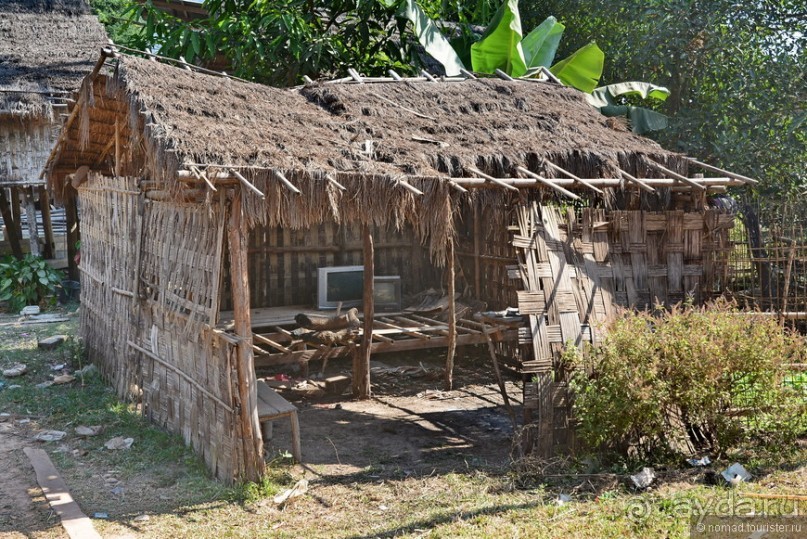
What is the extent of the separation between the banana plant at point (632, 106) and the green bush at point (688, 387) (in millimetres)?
5169

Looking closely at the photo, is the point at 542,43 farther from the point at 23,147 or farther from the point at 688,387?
the point at 23,147

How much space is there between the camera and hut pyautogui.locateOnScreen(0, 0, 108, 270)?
13883 millimetres

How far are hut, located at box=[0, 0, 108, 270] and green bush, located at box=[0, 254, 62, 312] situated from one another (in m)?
0.58

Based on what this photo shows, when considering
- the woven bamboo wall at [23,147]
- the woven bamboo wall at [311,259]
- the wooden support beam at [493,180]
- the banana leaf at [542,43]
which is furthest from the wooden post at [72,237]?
the wooden support beam at [493,180]

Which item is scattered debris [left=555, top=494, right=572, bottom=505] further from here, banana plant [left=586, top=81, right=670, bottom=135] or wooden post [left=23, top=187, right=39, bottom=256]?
wooden post [left=23, top=187, right=39, bottom=256]

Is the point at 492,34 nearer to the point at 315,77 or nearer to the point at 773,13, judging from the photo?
the point at 315,77

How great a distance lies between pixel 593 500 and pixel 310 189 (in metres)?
3.14

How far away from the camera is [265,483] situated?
19.9 ft

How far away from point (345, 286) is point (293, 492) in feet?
14.5

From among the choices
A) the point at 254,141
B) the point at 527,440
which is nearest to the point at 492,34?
the point at 254,141

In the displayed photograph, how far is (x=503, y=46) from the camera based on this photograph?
1218cm

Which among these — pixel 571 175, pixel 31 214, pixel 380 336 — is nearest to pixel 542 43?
pixel 571 175

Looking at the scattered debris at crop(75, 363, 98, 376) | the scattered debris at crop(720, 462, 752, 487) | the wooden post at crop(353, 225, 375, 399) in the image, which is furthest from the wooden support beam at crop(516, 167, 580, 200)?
the scattered debris at crop(75, 363, 98, 376)

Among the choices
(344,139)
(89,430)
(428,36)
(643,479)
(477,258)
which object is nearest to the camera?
(643,479)
